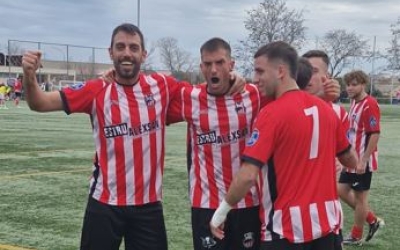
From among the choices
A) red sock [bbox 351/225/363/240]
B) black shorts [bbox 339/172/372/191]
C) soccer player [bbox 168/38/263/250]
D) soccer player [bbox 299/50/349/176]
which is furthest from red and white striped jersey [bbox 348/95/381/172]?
soccer player [bbox 168/38/263/250]

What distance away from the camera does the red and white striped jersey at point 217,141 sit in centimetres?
434

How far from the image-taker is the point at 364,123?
7.35m

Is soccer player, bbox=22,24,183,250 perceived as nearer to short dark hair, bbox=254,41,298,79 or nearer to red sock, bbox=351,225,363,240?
short dark hair, bbox=254,41,298,79

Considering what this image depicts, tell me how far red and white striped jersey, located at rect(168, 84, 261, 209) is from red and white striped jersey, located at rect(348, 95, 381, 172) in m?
3.15

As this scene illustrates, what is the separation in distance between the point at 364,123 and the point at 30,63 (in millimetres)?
4478

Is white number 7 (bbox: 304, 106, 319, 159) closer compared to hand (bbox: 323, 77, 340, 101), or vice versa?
white number 7 (bbox: 304, 106, 319, 159)

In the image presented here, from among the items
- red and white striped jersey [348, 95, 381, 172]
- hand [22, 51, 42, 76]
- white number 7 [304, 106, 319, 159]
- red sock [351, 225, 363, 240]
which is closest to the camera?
white number 7 [304, 106, 319, 159]

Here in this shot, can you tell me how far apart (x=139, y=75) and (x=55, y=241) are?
2.91 metres

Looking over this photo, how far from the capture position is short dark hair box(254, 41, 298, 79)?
3.70m

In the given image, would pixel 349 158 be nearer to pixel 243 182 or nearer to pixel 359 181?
pixel 243 182

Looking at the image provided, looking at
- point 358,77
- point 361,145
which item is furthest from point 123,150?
point 361,145

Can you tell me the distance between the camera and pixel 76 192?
31.8 ft

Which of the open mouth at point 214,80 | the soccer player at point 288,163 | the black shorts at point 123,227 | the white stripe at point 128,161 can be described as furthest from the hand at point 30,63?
the soccer player at point 288,163

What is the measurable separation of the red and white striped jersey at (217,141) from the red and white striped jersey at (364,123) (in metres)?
3.15
